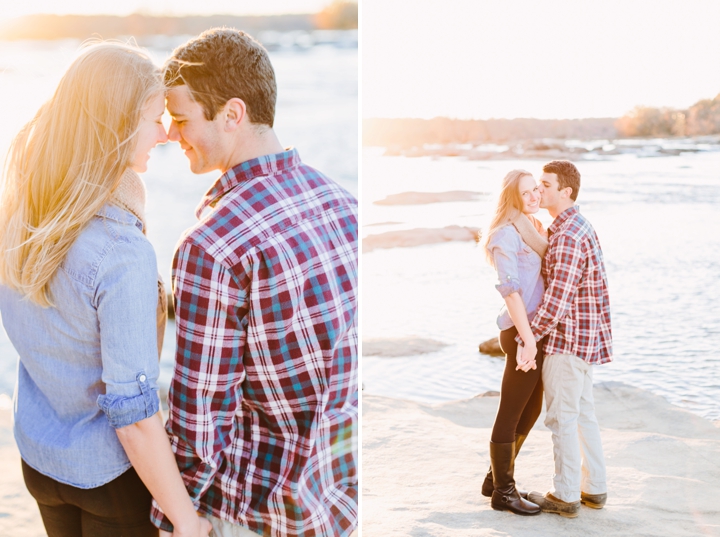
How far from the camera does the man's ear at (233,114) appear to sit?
3.58 ft

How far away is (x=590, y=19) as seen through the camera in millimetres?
5648

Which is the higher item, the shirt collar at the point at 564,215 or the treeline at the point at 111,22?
the treeline at the point at 111,22

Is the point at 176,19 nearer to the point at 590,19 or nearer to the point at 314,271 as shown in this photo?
the point at 590,19

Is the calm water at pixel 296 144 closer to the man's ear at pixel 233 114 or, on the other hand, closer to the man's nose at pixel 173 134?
the man's nose at pixel 173 134

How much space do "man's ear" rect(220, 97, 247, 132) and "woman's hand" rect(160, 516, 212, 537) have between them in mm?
677

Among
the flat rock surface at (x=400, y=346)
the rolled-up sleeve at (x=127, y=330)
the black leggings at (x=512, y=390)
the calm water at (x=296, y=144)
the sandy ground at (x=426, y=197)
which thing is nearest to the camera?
the rolled-up sleeve at (x=127, y=330)

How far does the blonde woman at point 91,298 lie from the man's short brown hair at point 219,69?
0.21 ft

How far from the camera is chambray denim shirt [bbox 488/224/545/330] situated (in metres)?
2.14

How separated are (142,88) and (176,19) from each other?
11900mm

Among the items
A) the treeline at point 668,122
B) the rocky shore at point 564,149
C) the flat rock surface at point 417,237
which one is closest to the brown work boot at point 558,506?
the treeline at point 668,122

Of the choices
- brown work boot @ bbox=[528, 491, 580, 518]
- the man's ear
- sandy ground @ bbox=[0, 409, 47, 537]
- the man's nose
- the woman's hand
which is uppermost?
the man's ear

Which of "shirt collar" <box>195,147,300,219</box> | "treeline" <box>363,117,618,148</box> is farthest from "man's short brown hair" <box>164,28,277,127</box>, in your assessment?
"treeline" <box>363,117,618,148</box>

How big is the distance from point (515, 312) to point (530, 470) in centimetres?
103

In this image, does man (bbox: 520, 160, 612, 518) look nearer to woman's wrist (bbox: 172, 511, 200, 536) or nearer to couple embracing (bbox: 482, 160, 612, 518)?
couple embracing (bbox: 482, 160, 612, 518)
